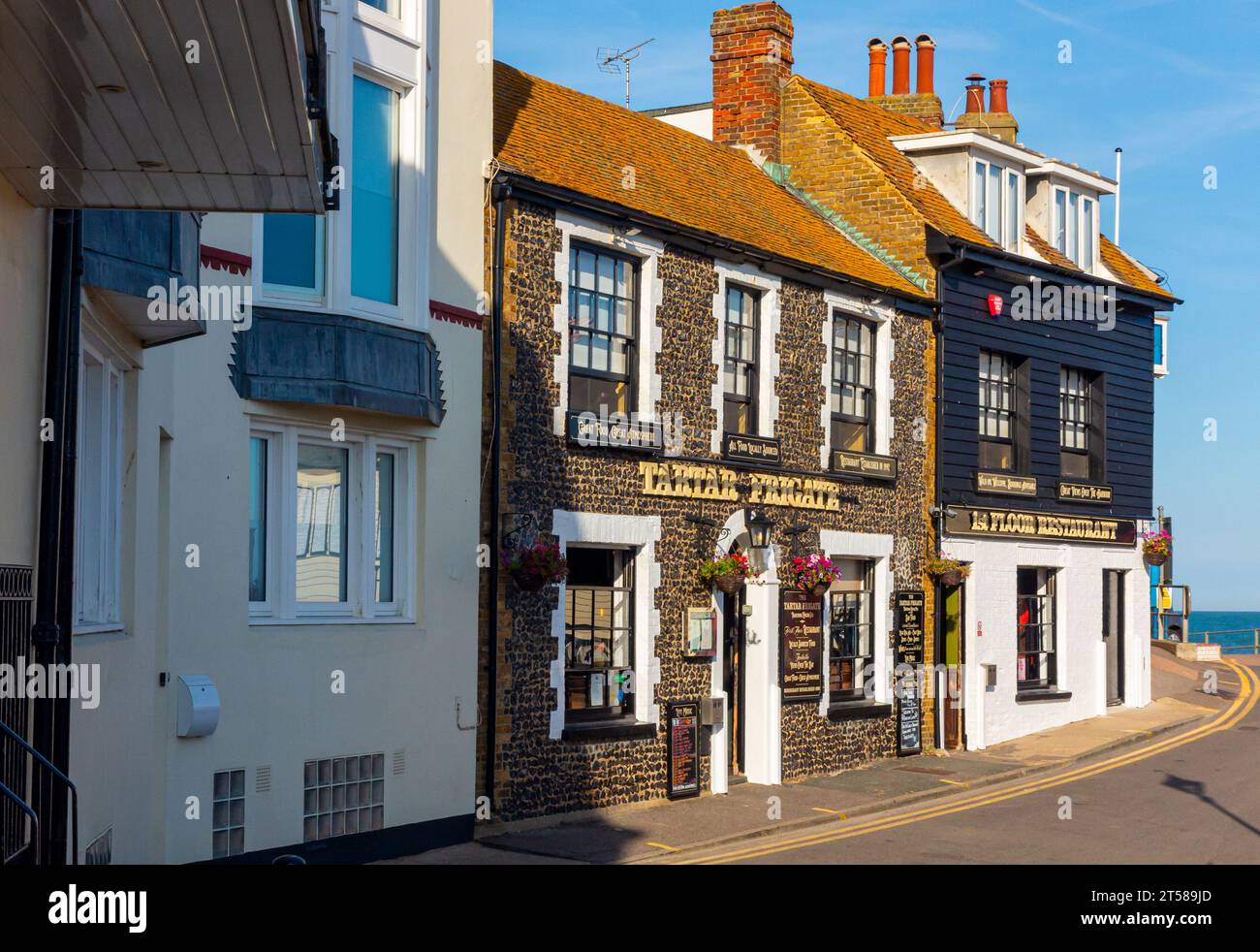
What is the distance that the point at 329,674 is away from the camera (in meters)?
12.8

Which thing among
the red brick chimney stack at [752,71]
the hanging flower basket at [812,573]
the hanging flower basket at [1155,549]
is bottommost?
the hanging flower basket at [812,573]

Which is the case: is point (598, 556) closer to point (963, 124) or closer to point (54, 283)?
point (54, 283)

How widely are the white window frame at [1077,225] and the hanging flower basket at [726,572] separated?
11.8m

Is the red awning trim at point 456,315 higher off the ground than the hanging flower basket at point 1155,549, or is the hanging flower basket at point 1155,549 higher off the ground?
the red awning trim at point 456,315

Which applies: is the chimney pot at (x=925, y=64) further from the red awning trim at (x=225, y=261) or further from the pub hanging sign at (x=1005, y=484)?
the red awning trim at (x=225, y=261)

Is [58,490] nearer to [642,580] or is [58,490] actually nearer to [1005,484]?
[642,580]

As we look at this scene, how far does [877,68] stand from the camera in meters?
29.3

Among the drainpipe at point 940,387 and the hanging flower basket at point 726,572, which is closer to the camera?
the hanging flower basket at point 726,572

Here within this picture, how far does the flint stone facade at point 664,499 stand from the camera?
1518 centimetres

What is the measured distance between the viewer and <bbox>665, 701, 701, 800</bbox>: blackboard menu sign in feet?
55.9

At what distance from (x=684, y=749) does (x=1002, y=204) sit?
41.1 feet

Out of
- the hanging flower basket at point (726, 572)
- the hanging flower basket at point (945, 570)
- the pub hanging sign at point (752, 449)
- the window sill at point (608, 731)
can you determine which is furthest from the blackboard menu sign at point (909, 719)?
the window sill at point (608, 731)

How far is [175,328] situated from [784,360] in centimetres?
1093

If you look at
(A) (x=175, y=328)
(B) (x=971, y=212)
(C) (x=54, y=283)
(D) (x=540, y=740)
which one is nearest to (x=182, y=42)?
(C) (x=54, y=283)
